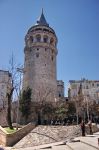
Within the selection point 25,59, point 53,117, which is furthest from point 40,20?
point 53,117

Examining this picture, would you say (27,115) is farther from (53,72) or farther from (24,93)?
(53,72)

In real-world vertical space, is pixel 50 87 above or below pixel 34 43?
below

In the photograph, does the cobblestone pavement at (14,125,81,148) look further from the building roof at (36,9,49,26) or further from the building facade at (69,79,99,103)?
the building facade at (69,79,99,103)

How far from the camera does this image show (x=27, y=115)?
44.8 metres

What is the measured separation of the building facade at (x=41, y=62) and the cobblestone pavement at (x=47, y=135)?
27.1 m

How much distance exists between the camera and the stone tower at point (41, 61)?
55.0 meters

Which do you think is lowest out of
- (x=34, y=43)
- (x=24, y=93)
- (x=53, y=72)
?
(x=24, y=93)

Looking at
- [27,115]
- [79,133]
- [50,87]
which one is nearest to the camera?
[79,133]

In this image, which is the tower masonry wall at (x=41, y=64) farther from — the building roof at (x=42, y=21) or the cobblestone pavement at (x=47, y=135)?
the cobblestone pavement at (x=47, y=135)

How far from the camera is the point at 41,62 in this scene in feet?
188

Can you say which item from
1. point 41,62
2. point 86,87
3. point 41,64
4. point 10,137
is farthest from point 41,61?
point 10,137

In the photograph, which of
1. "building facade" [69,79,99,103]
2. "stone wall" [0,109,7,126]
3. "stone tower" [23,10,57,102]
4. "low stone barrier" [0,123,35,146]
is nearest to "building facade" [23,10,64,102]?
"stone tower" [23,10,57,102]

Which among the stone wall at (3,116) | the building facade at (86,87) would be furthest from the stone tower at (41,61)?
the building facade at (86,87)

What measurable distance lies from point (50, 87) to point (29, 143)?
35095 mm
